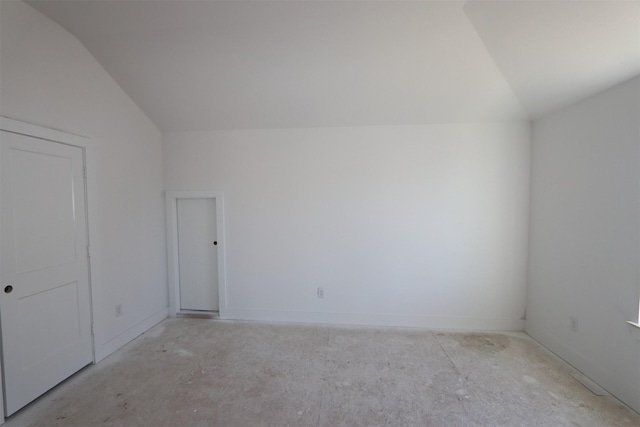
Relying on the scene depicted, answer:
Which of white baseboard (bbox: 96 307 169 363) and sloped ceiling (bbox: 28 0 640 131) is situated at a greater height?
sloped ceiling (bbox: 28 0 640 131)

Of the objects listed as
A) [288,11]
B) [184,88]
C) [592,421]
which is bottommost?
[592,421]

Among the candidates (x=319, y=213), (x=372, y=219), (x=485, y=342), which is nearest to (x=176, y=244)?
(x=319, y=213)

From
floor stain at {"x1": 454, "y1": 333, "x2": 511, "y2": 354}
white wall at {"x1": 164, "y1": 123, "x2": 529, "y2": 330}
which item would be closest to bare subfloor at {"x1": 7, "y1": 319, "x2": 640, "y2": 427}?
floor stain at {"x1": 454, "y1": 333, "x2": 511, "y2": 354}

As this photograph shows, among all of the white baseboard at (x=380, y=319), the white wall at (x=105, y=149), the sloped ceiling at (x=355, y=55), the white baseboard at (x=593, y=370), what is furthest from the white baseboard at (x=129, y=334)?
the white baseboard at (x=593, y=370)

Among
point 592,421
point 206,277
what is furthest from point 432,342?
point 206,277

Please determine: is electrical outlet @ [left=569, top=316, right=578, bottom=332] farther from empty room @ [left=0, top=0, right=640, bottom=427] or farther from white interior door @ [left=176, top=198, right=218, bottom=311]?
white interior door @ [left=176, top=198, right=218, bottom=311]

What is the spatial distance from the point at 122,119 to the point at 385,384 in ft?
12.7

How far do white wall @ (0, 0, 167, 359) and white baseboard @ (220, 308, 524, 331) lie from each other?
1156 millimetres

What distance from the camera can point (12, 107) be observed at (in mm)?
1993

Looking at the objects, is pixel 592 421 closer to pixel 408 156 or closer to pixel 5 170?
pixel 408 156

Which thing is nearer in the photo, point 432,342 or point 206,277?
point 432,342

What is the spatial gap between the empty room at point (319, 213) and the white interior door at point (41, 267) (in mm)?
18

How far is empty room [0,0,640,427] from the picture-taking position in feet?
6.75

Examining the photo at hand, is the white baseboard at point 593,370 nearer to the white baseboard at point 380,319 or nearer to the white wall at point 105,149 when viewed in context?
the white baseboard at point 380,319
